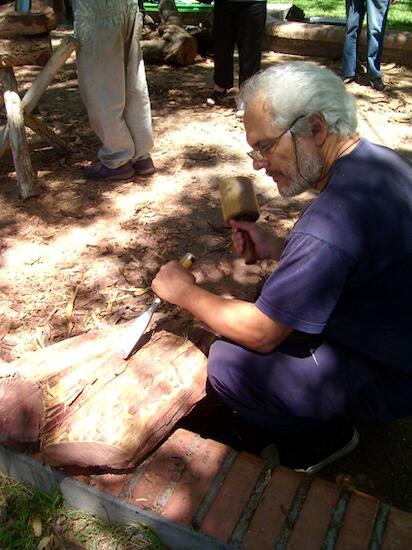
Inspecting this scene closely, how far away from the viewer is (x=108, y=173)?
406 centimetres

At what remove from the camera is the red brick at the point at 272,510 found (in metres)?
1.76

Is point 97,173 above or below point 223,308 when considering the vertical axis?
below

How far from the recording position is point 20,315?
9.46ft

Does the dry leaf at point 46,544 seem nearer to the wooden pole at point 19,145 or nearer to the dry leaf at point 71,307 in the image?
the dry leaf at point 71,307

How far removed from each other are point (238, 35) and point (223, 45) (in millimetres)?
169

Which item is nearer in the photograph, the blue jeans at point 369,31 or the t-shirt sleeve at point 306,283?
the t-shirt sleeve at point 306,283

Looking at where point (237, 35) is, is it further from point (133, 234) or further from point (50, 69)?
point (133, 234)

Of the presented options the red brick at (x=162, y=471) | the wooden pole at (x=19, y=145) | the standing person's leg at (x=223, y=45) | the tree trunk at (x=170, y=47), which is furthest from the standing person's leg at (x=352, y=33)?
the red brick at (x=162, y=471)

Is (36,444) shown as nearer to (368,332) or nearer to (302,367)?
(302,367)

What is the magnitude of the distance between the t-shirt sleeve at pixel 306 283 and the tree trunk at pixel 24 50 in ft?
8.53

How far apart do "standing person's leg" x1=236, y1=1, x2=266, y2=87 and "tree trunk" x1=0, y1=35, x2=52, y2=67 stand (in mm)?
2212

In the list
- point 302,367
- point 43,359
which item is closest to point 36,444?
point 43,359

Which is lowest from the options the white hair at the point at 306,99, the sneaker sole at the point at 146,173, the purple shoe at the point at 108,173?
the sneaker sole at the point at 146,173

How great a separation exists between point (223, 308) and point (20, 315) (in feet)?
4.64
